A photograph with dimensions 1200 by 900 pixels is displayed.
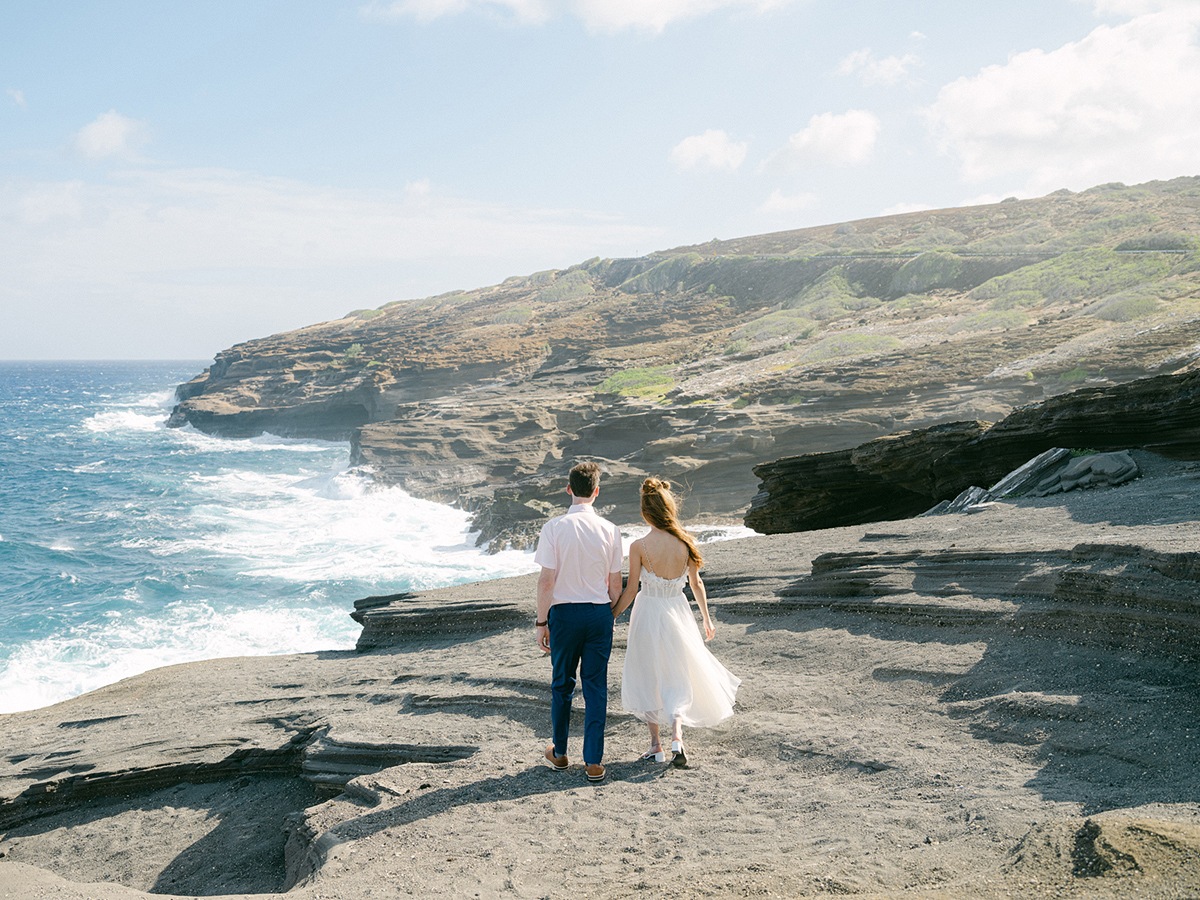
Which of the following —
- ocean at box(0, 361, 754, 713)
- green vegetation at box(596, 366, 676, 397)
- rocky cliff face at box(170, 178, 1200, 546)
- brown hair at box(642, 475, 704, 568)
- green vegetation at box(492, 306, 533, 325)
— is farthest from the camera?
green vegetation at box(492, 306, 533, 325)

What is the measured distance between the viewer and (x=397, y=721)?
7.46 meters

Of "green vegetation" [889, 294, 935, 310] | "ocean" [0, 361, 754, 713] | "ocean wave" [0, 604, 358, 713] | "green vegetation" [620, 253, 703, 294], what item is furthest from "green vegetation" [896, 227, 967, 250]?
"ocean wave" [0, 604, 358, 713]

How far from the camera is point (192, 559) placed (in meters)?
26.8

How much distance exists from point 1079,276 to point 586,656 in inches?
1635

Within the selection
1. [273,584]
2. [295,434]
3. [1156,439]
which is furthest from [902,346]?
[295,434]

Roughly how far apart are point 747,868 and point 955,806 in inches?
49.5

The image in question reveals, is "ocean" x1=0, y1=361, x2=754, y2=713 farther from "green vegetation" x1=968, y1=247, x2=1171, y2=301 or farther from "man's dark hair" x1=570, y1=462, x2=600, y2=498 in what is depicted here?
"green vegetation" x1=968, y1=247, x2=1171, y2=301

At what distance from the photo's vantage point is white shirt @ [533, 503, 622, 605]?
4.76 m

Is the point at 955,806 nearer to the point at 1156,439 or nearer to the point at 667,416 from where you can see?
the point at 1156,439

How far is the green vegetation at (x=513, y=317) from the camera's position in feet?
253

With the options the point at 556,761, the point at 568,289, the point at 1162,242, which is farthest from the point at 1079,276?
the point at 568,289

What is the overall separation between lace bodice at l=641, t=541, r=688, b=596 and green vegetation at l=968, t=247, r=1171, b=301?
36.8 meters

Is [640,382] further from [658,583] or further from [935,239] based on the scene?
[658,583]

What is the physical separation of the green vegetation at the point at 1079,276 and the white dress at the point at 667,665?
36.8 metres
